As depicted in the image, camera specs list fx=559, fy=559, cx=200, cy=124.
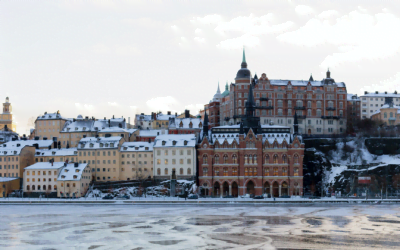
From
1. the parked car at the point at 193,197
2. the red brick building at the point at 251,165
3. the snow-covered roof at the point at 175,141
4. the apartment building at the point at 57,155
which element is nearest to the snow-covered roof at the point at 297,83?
the red brick building at the point at 251,165

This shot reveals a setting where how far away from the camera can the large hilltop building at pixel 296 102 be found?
166 m

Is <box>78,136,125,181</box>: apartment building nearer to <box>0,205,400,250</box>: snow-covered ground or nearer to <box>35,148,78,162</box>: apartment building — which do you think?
<box>35,148,78,162</box>: apartment building

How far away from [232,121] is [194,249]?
107m

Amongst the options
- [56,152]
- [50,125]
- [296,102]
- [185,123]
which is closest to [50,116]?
[50,125]

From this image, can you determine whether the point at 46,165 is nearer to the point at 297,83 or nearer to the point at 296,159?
the point at 296,159

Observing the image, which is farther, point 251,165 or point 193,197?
point 251,165

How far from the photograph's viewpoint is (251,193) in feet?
457

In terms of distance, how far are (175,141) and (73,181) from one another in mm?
27713

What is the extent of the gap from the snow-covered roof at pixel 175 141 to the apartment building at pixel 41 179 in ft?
82.8

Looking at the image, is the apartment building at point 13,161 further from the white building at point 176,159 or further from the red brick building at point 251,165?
the red brick building at point 251,165

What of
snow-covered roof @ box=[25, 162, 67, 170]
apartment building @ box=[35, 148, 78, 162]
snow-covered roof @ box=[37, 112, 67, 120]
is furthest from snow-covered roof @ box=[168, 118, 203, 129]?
snow-covered roof @ box=[25, 162, 67, 170]

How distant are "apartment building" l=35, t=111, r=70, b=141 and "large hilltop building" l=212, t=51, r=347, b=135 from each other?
180 ft

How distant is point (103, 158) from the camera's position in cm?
14788

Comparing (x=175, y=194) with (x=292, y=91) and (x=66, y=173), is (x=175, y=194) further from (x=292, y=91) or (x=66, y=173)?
(x=292, y=91)
